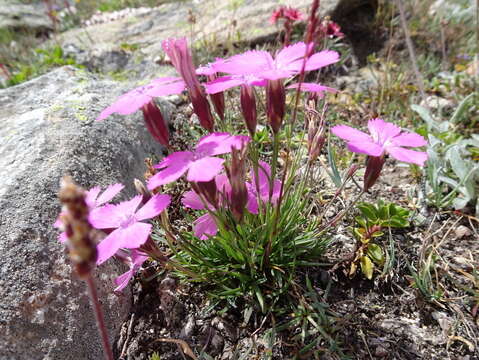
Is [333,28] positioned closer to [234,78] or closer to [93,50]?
[234,78]

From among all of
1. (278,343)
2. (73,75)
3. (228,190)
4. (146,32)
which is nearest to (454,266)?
(278,343)

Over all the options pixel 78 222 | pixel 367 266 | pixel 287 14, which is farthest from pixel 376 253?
pixel 78 222

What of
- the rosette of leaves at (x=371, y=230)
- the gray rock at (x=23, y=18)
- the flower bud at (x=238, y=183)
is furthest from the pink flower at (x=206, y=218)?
the gray rock at (x=23, y=18)

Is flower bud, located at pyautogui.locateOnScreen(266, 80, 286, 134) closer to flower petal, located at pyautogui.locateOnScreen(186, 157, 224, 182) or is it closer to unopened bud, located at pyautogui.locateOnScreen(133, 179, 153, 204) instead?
flower petal, located at pyautogui.locateOnScreen(186, 157, 224, 182)

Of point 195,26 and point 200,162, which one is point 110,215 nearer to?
point 200,162

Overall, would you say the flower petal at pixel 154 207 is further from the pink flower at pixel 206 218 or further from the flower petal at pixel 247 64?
the flower petal at pixel 247 64

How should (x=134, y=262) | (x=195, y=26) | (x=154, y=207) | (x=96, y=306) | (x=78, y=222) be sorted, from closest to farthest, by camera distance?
(x=78, y=222)
(x=96, y=306)
(x=154, y=207)
(x=134, y=262)
(x=195, y=26)
